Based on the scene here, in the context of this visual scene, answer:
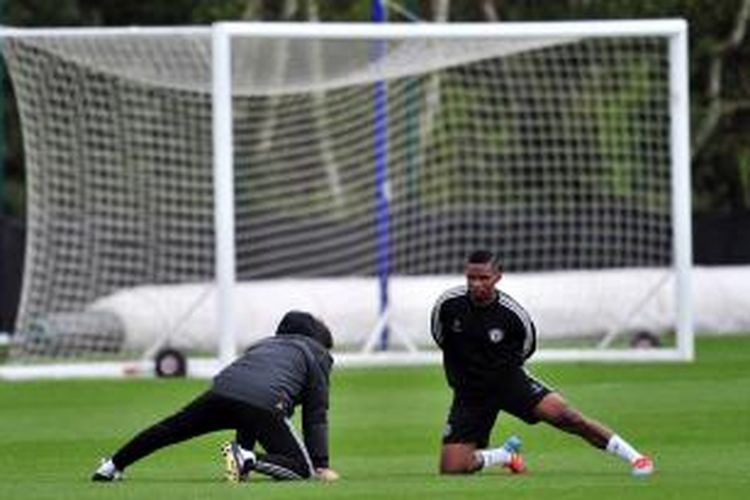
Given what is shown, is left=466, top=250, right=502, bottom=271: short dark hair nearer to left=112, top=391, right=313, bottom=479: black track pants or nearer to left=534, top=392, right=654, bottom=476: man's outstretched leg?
left=534, top=392, right=654, bottom=476: man's outstretched leg

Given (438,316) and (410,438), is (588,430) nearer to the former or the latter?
(438,316)

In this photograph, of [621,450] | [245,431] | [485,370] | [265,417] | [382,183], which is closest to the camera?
[265,417]

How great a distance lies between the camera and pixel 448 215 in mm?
36500

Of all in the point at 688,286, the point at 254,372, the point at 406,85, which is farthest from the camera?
the point at 406,85

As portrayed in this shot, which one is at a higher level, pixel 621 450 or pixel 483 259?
pixel 483 259

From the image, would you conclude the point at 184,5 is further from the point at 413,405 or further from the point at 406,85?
the point at 413,405

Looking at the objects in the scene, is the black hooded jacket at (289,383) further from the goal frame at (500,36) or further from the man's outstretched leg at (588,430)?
the goal frame at (500,36)

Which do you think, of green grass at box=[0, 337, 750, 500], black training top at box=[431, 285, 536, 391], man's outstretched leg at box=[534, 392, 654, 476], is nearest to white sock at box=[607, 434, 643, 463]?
man's outstretched leg at box=[534, 392, 654, 476]

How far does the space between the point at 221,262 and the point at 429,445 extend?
7.81 meters

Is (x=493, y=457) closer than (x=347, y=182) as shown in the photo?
Yes

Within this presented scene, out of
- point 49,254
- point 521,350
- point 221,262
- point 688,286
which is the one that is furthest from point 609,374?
point 521,350

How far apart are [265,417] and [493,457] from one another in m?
2.03

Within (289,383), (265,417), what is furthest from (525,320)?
(265,417)

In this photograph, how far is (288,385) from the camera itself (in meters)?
18.6
